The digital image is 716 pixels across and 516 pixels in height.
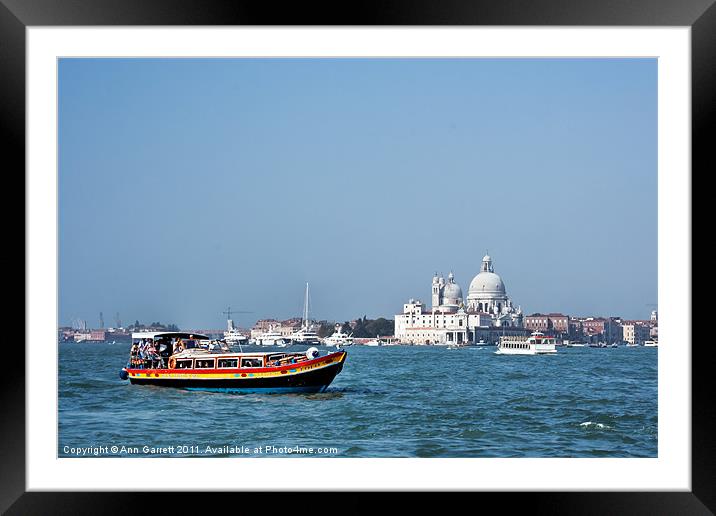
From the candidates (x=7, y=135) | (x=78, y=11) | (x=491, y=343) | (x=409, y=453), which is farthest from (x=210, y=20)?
(x=491, y=343)

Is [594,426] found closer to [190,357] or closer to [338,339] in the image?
[190,357]

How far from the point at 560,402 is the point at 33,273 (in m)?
13.3

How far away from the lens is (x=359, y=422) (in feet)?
34.9

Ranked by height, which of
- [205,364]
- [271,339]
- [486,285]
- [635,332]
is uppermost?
[486,285]

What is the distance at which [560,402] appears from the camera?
15.4m

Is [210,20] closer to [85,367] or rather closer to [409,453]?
[409,453]

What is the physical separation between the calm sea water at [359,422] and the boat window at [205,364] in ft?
1.17

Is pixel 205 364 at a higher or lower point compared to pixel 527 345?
higher

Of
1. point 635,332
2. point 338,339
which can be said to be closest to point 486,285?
point 635,332

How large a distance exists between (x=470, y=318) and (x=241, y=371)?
1315 inches

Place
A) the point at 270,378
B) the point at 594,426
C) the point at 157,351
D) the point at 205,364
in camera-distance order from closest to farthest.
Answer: the point at 594,426 → the point at 270,378 → the point at 205,364 → the point at 157,351

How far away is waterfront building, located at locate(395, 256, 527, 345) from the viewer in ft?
142

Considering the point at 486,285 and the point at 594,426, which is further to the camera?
the point at 486,285

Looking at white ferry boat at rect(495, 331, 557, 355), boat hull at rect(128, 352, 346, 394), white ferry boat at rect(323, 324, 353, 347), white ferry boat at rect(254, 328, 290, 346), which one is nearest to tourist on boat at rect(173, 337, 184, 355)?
boat hull at rect(128, 352, 346, 394)
